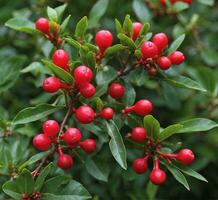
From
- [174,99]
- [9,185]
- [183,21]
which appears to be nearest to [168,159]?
[9,185]

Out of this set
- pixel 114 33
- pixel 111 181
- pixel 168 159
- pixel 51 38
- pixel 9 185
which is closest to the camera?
pixel 9 185

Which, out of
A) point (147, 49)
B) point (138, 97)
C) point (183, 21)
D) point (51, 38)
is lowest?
point (138, 97)

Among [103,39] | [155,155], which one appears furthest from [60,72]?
[155,155]

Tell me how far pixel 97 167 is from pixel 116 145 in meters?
0.43

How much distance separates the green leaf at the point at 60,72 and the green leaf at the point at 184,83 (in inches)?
22.7

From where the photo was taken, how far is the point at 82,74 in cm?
244

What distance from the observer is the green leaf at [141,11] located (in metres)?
3.66

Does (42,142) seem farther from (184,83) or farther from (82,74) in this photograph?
(184,83)

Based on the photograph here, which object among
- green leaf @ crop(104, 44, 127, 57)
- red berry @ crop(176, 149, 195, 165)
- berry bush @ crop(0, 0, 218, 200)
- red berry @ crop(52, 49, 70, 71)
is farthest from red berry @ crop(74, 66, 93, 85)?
red berry @ crop(176, 149, 195, 165)

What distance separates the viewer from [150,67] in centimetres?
276

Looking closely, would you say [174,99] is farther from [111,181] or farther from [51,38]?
[51,38]

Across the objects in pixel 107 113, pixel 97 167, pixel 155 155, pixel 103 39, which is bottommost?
pixel 97 167

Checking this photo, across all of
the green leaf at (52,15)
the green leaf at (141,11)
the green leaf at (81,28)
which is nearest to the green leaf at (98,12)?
the green leaf at (141,11)

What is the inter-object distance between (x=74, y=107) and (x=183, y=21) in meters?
1.42
